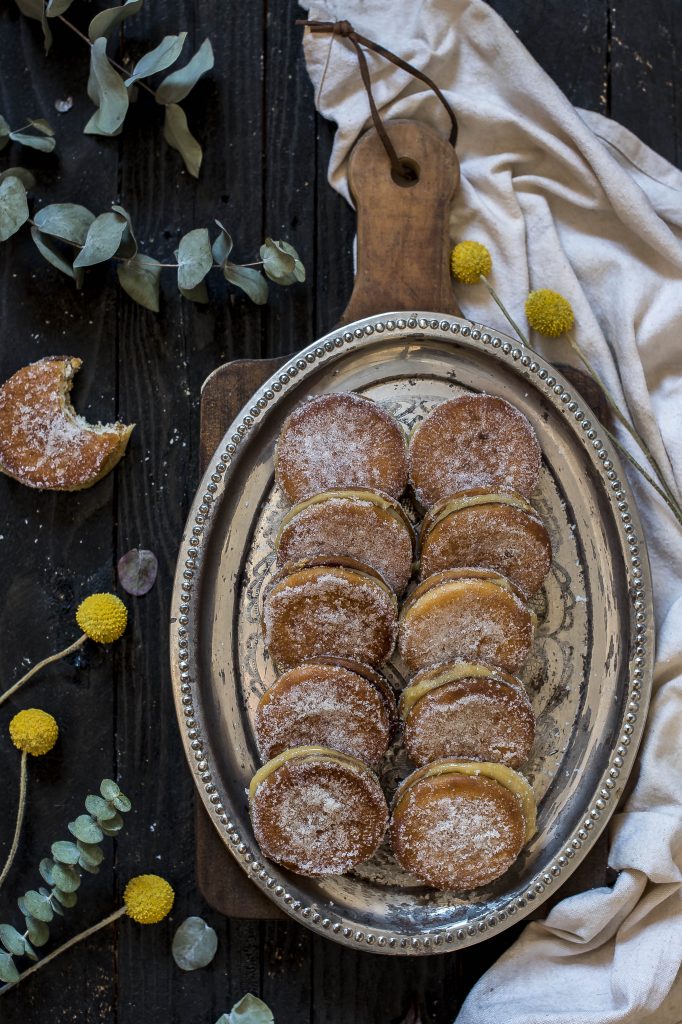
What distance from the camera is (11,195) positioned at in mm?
2070

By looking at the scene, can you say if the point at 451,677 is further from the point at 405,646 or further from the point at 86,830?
the point at 86,830

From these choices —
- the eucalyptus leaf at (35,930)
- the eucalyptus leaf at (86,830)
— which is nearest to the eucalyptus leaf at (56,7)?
the eucalyptus leaf at (86,830)

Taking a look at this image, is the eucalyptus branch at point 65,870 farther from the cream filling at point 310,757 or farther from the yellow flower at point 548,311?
the yellow flower at point 548,311

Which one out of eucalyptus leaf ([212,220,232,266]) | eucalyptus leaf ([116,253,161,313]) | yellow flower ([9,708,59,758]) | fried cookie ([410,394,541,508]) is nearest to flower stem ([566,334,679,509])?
fried cookie ([410,394,541,508])

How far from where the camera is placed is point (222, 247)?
6.72 ft

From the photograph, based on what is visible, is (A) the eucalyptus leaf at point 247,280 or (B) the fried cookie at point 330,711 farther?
(A) the eucalyptus leaf at point 247,280

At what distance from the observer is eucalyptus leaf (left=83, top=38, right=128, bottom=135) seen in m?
2.03

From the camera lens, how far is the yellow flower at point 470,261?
202 cm

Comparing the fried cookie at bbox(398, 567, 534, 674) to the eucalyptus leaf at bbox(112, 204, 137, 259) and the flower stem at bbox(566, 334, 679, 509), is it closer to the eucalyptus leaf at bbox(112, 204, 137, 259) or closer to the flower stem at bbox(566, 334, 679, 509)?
the flower stem at bbox(566, 334, 679, 509)

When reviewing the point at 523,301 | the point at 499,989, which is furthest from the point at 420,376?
the point at 499,989

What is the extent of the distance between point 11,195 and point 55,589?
0.84m

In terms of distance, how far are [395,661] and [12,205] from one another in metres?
1.23

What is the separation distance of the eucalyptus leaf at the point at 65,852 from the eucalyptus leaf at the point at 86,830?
0.03 meters

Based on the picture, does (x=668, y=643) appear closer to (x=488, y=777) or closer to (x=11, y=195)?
(x=488, y=777)
